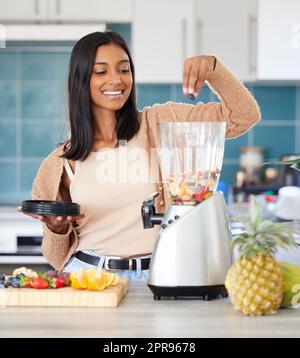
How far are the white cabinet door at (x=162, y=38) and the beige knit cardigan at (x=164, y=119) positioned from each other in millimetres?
1953

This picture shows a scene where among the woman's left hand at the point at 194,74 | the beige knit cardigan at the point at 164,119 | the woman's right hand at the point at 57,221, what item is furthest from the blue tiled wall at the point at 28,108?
the woman's left hand at the point at 194,74

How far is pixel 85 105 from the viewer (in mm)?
1956

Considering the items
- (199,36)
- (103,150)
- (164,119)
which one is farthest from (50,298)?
(199,36)

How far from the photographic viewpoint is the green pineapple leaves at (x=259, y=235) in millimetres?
1207

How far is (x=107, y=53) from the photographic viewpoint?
6.33ft

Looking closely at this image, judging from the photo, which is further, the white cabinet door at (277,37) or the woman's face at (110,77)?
the white cabinet door at (277,37)

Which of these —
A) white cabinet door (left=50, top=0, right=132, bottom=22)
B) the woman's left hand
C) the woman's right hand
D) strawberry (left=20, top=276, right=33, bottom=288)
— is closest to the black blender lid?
the woman's right hand

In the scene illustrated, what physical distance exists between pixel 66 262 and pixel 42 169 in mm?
236

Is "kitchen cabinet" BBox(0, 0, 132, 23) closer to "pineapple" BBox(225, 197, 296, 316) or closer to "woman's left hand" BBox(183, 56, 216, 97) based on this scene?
"woman's left hand" BBox(183, 56, 216, 97)

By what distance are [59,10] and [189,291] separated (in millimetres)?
2752

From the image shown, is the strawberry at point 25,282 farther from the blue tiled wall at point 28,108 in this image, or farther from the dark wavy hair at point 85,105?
the blue tiled wall at point 28,108

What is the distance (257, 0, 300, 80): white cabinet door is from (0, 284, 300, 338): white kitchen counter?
2.77 m

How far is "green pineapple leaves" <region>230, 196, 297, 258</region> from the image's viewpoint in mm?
1207

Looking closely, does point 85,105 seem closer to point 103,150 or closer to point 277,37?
point 103,150
